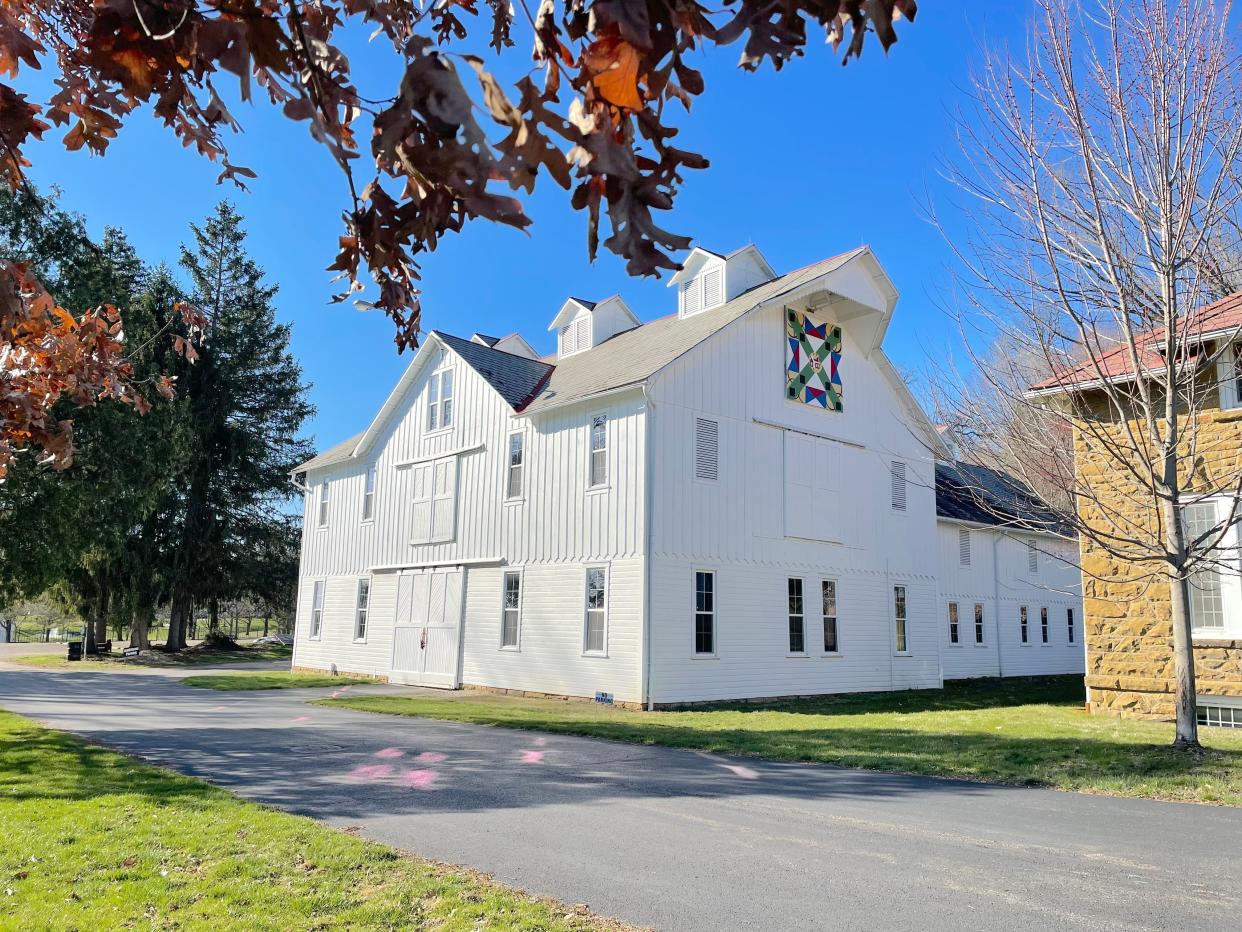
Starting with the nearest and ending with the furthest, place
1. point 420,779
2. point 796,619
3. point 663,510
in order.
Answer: point 420,779, point 663,510, point 796,619

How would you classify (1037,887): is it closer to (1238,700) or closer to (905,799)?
(905,799)

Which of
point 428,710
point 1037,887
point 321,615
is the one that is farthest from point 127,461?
point 1037,887

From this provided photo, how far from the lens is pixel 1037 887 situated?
16.9 ft

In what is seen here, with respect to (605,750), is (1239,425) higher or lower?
higher

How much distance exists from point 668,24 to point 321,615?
85.6 feet

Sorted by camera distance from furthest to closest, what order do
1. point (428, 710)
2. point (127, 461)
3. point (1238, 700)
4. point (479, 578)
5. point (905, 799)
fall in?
point (127, 461) → point (479, 578) → point (428, 710) → point (1238, 700) → point (905, 799)

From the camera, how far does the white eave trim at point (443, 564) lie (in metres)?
19.5

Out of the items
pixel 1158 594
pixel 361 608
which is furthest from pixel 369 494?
pixel 1158 594

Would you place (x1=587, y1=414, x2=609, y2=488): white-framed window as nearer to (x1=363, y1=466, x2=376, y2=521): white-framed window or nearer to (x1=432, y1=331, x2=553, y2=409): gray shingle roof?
(x1=432, y1=331, x2=553, y2=409): gray shingle roof

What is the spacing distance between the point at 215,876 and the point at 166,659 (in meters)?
31.4

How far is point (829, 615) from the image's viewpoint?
1944 cm

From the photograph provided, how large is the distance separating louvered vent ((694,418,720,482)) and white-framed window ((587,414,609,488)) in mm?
1781

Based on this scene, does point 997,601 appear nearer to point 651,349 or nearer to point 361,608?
point 651,349

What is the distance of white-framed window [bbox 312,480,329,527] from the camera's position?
1045 inches
